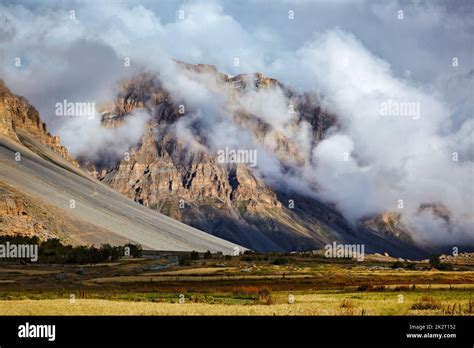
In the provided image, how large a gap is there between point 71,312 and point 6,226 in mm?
122418

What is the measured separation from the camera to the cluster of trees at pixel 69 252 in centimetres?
13257

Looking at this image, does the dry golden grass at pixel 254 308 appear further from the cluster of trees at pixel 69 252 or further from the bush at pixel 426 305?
the cluster of trees at pixel 69 252

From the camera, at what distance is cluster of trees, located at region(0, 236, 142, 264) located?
5219 inches
